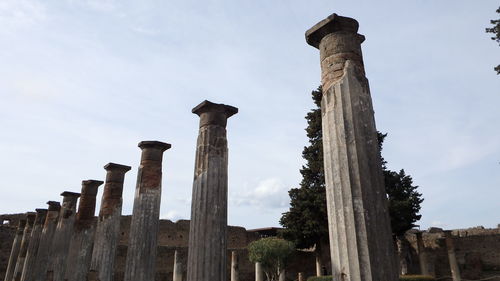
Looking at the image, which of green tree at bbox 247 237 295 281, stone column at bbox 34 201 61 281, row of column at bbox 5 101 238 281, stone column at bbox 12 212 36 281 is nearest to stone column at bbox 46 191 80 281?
row of column at bbox 5 101 238 281

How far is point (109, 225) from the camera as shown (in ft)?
31.6

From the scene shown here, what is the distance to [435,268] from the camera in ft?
87.9

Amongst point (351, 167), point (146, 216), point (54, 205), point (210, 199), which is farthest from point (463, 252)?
point (351, 167)

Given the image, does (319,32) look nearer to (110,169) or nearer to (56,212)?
(110,169)

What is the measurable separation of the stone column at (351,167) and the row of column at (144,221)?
2461 mm

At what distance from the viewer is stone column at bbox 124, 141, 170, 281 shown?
7.49 meters

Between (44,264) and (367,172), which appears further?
(44,264)

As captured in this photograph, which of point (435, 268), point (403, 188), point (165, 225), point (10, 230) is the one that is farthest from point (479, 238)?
point (10, 230)

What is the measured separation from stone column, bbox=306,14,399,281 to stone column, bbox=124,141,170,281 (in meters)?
4.82

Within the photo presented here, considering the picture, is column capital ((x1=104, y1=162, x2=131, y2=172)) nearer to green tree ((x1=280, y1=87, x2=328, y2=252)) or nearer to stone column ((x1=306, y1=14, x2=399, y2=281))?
stone column ((x1=306, y1=14, x2=399, y2=281))

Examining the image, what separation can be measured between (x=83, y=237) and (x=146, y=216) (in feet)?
14.9

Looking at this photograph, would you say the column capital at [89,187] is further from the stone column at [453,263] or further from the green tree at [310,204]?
the stone column at [453,263]

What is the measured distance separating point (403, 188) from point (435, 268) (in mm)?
9109

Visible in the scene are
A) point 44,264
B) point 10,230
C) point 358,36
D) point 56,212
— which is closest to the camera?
point 358,36
